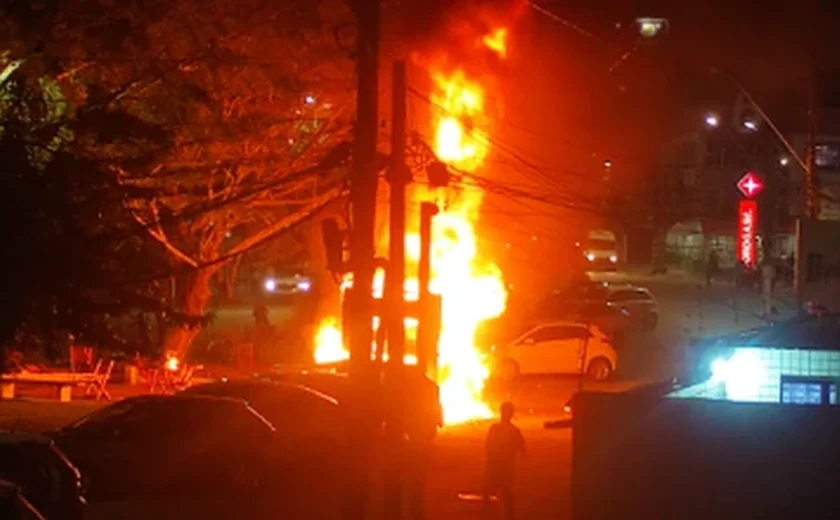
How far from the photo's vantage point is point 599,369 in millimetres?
36281

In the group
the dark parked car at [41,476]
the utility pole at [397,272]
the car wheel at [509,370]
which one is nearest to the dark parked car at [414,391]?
the utility pole at [397,272]

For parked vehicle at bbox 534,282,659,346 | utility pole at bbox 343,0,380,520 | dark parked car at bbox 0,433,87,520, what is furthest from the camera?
parked vehicle at bbox 534,282,659,346

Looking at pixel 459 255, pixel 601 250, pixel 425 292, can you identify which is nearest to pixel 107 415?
pixel 425 292

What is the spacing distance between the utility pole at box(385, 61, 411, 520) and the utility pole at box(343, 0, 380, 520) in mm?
510

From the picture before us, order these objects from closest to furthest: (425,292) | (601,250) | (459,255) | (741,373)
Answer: (425,292) < (741,373) < (459,255) < (601,250)

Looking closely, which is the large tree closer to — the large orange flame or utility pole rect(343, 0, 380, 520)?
the large orange flame

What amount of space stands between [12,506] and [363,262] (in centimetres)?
520

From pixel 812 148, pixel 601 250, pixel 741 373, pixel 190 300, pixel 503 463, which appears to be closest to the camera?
pixel 503 463

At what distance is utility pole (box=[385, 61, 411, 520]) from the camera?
14.2m

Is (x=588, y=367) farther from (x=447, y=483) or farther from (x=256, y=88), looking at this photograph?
(x=447, y=483)

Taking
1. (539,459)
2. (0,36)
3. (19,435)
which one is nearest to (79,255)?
(19,435)

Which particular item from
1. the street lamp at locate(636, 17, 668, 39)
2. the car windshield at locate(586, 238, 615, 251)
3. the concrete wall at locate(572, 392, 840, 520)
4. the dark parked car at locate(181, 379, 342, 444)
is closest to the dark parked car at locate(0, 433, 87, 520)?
the concrete wall at locate(572, 392, 840, 520)

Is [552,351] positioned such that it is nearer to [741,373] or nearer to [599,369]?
[599,369]

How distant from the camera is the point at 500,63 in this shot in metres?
31.0
